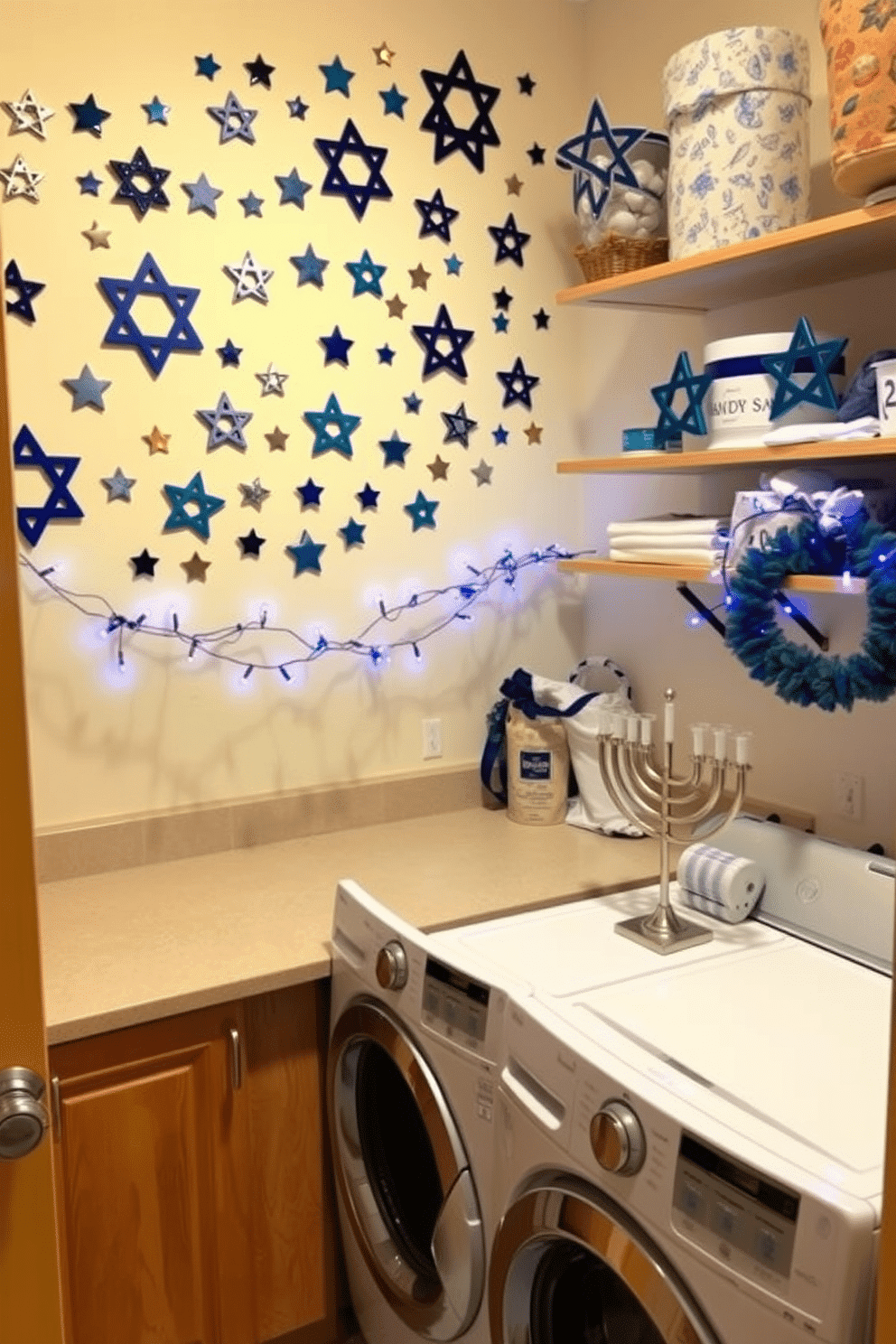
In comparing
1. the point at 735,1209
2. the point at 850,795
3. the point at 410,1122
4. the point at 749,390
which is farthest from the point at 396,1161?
the point at 749,390

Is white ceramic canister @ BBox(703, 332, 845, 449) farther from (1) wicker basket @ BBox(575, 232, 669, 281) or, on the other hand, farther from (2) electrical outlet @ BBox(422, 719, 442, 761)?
(2) electrical outlet @ BBox(422, 719, 442, 761)

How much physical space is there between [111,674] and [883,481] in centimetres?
151

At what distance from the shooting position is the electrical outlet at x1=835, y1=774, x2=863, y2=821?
2.18m

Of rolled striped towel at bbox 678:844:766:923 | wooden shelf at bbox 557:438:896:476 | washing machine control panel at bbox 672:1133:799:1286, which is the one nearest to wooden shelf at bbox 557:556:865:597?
wooden shelf at bbox 557:438:896:476

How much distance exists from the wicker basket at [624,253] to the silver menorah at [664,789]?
0.92 m

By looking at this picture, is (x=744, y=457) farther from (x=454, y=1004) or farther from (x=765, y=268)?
(x=454, y=1004)

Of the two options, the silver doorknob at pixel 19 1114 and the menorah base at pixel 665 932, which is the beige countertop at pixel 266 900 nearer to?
the menorah base at pixel 665 932

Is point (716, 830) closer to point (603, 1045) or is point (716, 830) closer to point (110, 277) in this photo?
point (603, 1045)

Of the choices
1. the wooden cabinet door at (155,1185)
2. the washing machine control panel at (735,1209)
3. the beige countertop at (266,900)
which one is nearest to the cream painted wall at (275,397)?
the beige countertop at (266,900)

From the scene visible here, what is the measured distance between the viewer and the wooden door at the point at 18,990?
0.98 meters

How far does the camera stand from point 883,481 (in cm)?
202

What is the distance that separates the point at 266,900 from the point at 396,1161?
20.3 inches

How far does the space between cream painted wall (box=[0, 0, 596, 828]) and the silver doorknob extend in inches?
52.5

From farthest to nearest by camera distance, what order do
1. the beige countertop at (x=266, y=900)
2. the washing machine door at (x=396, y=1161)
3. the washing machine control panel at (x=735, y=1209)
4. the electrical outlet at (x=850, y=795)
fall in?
the electrical outlet at (x=850, y=795) → the beige countertop at (x=266, y=900) → the washing machine door at (x=396, y=1161) → the washing machine control panel at (x=735, y=1209)
